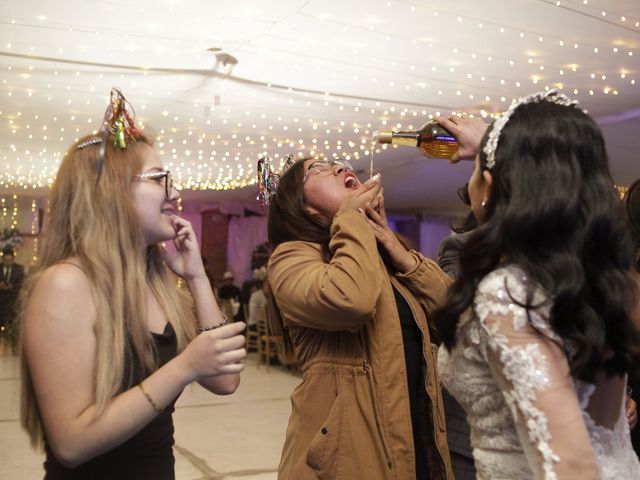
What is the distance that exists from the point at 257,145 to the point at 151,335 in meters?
7.25

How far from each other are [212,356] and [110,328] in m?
0.24

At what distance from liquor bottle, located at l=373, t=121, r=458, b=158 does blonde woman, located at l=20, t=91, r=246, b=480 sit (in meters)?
0.85

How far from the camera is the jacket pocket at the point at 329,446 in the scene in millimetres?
1871

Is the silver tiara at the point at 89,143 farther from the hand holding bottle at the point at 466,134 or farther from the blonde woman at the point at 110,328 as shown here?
the hand holding bottle at the point at 466,134

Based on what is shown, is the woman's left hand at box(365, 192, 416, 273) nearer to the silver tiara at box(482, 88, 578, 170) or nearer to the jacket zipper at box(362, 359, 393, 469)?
the jacket zipper at box(362, 359, 393, 469)

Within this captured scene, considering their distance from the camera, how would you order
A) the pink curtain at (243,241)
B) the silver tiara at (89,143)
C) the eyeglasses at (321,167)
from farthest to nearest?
1. the pink curtain at (243,241)
2. the eyeglasses at (321,167)
3. the silver tiara at (89,143)

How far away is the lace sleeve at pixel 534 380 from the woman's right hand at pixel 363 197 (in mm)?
912

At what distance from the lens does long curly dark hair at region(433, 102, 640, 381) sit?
122 centimetres

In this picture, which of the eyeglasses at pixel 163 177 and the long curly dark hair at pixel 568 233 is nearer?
the long curly dark hair at pixel 568 233

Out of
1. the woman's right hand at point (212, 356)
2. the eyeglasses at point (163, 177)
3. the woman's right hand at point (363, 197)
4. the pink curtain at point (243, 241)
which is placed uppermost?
the eyeglasses at point (163, 177)

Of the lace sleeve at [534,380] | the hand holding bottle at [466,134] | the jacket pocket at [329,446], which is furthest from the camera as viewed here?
the hand holding bottle at [466,134]

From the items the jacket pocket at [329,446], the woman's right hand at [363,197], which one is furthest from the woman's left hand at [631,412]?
the woman's right hand at [363,197]

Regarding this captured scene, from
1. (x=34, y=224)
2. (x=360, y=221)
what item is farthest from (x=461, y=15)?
(x=34, y=224)

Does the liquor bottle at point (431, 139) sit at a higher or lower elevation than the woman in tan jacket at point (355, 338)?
higher
